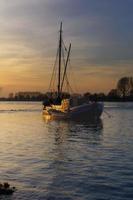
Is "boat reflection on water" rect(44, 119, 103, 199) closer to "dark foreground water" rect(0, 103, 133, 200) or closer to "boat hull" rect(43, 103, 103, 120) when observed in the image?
"dark foreground water" rect(0, 103, 133, 200)

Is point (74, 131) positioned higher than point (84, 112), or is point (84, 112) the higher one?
point (84, 112)

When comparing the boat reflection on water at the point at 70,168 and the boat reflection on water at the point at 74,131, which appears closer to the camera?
the boat reflection on water at the point at 70,168

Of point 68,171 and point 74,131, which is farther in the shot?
point 74,131

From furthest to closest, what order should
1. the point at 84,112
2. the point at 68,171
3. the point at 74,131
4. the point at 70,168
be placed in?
the point at 84,112
the point at 74,131
the point at 70,168
the point at 68,171

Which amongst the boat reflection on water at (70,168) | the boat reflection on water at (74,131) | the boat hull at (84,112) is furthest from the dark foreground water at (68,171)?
the boat hull at (84,112)

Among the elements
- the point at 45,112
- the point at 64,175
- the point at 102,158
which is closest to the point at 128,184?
the point at 64,175

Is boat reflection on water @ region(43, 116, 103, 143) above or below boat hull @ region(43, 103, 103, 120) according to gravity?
below

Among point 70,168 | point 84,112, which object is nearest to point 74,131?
point 84,112

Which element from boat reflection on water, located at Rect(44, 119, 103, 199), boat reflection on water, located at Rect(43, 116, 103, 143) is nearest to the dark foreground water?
boat reflection on water, located at Rect(44, 119, 103, 199)

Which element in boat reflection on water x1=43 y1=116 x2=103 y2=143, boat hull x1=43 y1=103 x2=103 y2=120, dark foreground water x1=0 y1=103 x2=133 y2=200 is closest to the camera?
dark foreground water x1=0 y1=103 x2=133 y2=200

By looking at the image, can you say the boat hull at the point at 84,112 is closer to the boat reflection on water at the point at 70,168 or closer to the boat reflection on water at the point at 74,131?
the boat reflection on water at the point at 74,131

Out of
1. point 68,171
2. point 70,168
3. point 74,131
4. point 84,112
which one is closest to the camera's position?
point 68,171

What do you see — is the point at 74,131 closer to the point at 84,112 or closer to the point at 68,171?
the point at 84,112

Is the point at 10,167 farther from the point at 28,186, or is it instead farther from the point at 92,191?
the point at 92,191
